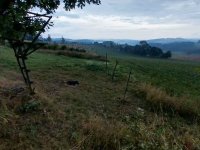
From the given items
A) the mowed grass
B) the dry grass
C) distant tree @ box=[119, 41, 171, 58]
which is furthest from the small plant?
distant tree @ box=[119, 41, 171, 58]

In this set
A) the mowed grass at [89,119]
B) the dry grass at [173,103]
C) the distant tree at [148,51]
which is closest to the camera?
the mowed grass at [89,119]

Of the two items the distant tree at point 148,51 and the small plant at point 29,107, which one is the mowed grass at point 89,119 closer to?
the small plant at point 29,107

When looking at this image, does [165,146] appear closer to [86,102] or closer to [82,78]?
[86,102]

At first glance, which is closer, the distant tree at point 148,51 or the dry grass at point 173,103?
the dry grass at point 173,103

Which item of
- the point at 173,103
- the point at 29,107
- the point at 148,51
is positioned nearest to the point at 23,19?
the point at 29,107

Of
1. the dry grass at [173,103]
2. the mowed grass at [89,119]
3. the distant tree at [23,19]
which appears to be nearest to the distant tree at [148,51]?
the mowed grass at [89,119]

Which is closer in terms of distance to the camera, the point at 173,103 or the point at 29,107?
the point at 29,107

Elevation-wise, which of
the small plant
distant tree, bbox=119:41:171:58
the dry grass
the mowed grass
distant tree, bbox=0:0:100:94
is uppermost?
distant tree, bbox=0:0:100:94

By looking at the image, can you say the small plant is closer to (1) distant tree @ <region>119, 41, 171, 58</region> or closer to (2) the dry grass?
(2) the dry grass

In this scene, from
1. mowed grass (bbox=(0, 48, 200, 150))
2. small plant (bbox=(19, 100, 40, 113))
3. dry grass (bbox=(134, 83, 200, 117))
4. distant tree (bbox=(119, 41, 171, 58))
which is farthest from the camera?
distant tree (bbox=(119, 41, 171, 58))

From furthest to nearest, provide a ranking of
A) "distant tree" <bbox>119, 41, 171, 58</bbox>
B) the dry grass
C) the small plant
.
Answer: "distant tree" <bbox>119, 41, 171, 58</bbox> → the dry grass → the small plant

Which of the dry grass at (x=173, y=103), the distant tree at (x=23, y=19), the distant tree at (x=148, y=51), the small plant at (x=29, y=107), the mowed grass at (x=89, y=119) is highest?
the distant tree at (x=23, y=19)

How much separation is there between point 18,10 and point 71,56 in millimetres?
30279

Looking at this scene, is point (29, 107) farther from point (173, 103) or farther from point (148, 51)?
point (148, 51)
